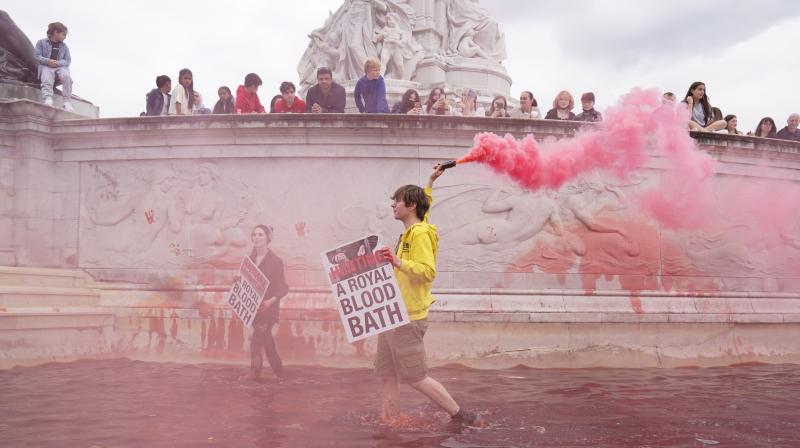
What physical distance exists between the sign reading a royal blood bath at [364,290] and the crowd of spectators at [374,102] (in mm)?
4795

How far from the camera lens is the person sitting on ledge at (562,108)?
1082cm

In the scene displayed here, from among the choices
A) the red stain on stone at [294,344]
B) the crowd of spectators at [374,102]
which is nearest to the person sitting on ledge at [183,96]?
the crowd of spectators at [374,102]

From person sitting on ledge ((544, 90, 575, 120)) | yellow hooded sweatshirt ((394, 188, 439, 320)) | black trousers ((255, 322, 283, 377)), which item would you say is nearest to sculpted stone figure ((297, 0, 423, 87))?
person sitting on ledge ((544, 90, 575, 120))

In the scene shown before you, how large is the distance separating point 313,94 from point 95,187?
137 inches

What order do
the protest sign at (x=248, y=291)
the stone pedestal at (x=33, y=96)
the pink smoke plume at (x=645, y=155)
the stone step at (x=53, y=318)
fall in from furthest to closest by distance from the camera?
the stone pedestal at (x=33, y=96) < the pink smoke plume at (x=645, y=155) < the stone step at (x=53, y=318) < the protest sign at (x=248, y=291)

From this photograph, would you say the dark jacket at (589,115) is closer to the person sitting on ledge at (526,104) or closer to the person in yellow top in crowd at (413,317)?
the person sitting on ledge at (526,104)

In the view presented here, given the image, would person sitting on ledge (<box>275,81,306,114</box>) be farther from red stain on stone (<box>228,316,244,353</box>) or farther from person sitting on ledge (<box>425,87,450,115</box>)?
red stain on stone (<box>228,316,244,353</box>)

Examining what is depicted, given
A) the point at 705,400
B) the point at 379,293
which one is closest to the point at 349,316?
the point at 379,293

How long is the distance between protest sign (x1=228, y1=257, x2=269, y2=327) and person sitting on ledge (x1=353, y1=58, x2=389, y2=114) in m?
3.59

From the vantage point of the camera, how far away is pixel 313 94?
1090cm

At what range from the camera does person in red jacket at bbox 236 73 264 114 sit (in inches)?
456

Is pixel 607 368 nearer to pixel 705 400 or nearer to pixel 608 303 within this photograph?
pixel 608 303

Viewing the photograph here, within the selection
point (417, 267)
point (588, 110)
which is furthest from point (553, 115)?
point (417, 267)

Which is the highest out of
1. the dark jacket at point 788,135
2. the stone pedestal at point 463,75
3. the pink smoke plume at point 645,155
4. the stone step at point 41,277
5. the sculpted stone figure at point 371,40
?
the sculpted stone figure at point 371,40
